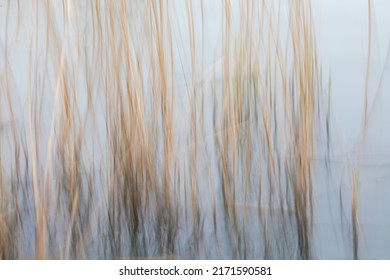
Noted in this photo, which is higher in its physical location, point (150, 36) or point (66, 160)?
point (150, 36)

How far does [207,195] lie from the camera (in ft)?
4.32

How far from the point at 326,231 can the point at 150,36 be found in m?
0.75

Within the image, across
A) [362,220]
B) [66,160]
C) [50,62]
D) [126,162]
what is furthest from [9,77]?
[362,220]

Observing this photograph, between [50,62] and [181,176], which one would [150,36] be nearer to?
[50,62]

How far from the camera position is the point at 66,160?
132 cm

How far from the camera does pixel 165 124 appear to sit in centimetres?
131

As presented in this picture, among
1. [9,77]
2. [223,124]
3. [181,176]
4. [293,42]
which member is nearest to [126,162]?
[181,176]

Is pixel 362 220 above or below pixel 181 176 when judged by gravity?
below

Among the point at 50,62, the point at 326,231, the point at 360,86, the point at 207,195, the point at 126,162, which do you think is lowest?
the point at 326,231

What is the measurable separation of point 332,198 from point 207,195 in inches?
13.9

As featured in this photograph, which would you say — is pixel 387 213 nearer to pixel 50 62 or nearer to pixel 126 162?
pixel 126 162

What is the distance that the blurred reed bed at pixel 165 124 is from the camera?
1312 millimetres

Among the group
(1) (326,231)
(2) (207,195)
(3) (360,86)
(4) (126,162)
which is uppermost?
(3) (360,86)

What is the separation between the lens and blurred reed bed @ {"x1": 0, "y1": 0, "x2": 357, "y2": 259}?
1312 millimetres
